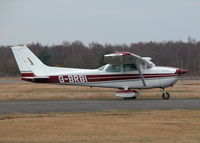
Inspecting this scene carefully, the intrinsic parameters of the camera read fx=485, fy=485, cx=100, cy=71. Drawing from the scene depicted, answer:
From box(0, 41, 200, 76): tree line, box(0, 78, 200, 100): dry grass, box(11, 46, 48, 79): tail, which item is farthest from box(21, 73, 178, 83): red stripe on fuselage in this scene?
box(0, 41, 200, 76): tree line

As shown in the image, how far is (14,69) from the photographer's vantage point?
9031 cm

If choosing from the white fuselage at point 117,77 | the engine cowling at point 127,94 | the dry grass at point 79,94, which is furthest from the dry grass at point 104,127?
the dry grass at point 79,94

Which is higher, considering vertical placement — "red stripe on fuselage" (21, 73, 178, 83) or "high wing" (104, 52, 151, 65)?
"high wing" (104, 52, 151, 65)

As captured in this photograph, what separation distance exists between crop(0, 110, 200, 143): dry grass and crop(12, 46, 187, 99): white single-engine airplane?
9559 mm

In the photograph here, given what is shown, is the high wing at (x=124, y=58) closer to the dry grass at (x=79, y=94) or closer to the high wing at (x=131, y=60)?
the high wing at (x=131, y=60)

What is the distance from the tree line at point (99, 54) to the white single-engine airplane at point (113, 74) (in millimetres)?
53457

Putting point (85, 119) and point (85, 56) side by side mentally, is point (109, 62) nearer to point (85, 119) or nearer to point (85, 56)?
point (85, 119)

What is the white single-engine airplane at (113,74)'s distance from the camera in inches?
1069

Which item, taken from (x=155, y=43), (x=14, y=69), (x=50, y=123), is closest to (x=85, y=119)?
(x=50, y=123)

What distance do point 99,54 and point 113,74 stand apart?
74865 millimetres

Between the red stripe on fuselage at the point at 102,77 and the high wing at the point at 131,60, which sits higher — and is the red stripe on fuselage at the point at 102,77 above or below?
below

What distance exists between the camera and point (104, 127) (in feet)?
44.3

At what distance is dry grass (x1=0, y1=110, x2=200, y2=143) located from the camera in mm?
11420

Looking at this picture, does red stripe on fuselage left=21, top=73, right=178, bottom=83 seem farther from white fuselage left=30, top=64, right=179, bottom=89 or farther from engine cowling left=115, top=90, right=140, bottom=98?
engine cowling left=115, top=90, right=140, bottom=98
